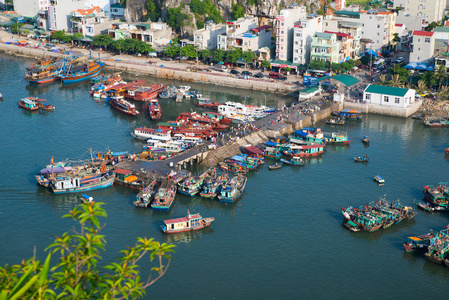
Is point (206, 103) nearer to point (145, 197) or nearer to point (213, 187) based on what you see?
point (213, 187)

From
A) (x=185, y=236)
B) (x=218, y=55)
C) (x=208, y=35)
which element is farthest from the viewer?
(x=208, y=35)

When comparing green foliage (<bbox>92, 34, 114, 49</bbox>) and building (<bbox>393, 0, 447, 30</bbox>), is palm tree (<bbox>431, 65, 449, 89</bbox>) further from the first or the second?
green foliage (<bbox>92, 34, 114, 49</bbox>)

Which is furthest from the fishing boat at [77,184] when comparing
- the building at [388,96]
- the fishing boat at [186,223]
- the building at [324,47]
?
the building at [324,47]

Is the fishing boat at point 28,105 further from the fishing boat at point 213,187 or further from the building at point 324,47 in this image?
the building at point 324,47

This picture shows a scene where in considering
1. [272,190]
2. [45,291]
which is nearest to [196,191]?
[272,190]

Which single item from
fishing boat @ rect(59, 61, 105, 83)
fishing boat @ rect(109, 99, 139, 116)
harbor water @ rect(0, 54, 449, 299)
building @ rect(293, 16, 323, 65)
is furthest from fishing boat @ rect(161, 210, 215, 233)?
fishing boat @ rect(59, 61, 105, 83)

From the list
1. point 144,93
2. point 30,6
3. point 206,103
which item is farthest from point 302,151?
point 30,6

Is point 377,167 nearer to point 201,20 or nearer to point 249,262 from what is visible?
point 249,262

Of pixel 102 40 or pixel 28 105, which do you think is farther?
pixel 102 40
